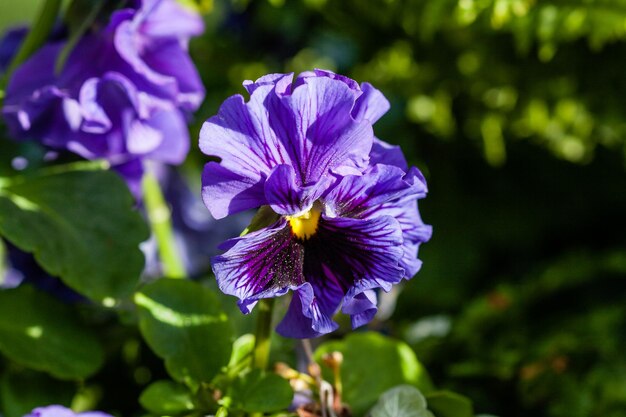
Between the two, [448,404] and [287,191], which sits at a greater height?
[287,191]

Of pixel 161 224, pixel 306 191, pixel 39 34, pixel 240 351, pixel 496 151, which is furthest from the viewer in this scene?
pixel 496 151

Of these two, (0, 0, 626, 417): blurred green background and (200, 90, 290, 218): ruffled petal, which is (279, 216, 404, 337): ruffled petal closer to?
(200, 90, 290, 218): ruffled petal

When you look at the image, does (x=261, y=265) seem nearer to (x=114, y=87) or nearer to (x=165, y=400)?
(x=165, y=400)

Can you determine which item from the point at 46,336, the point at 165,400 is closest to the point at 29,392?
the point at 46,336

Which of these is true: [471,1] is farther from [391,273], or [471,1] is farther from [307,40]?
[391,273]

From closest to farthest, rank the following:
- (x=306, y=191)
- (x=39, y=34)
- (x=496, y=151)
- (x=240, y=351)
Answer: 1. (x=306, y=191)
2. (x=240, y=351)
3. (x=39, y=34)
4. (x=496, y=151)

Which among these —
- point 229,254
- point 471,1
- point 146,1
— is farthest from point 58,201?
point 471,1
